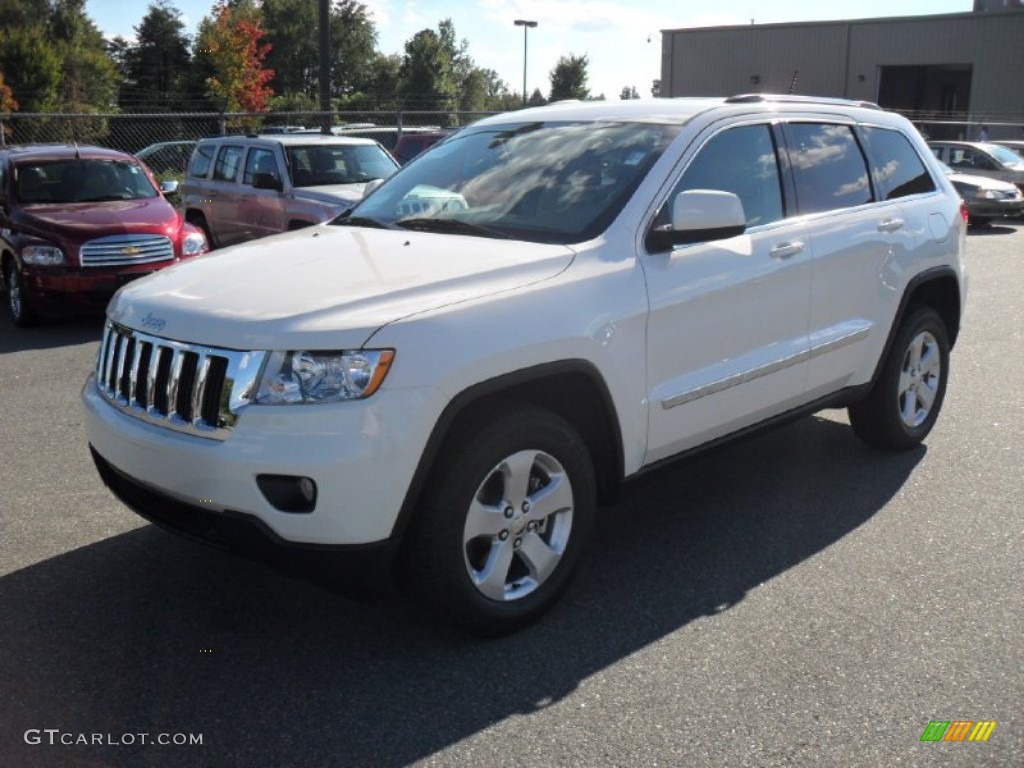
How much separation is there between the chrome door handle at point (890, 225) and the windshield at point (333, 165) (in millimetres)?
7654

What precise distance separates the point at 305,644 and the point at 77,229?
711 centimetres

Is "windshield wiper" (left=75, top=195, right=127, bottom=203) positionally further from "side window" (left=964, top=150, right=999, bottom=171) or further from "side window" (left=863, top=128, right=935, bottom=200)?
"side window" (left=964, top=150, right=999, bottom=171)

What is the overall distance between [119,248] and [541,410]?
23.4ft

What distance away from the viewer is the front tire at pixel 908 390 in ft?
18.3

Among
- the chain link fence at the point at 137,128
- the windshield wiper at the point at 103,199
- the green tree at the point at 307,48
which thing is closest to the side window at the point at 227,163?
the windshield wiper at the point at 103,199

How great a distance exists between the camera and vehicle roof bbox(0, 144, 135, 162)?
A: 415 inches

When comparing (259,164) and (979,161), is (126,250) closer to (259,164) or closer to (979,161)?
(259,164)

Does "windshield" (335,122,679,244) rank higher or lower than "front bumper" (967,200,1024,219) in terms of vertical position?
higher

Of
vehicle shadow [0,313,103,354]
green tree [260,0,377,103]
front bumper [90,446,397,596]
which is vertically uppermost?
green tree [260,0,377,103]

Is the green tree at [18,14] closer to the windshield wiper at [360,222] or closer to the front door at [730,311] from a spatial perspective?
the windshield wiper at [360,222]

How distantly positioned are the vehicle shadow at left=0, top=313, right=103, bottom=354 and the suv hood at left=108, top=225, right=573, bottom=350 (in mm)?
5390

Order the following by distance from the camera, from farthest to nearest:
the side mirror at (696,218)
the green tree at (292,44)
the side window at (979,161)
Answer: the green tree at (292,44), the side window at (979,161), the side mirror at (696,218)

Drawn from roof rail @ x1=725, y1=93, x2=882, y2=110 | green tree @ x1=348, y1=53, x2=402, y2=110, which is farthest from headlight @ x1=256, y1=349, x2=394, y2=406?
green tree @ x1=348, y1=53, x2=402, y2=110

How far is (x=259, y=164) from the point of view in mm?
12188
